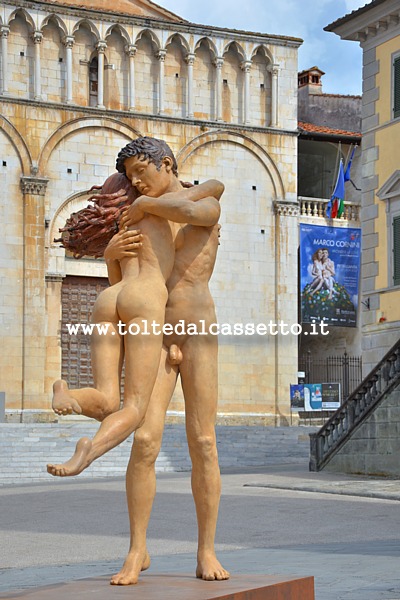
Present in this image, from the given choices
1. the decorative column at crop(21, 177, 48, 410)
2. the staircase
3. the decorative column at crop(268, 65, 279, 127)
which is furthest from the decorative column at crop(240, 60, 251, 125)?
the staircase

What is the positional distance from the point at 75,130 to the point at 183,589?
3054 cm

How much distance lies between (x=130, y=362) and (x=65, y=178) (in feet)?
96.7

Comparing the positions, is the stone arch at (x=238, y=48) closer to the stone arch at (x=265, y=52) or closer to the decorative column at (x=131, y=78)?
the stone arch at (x=265, y=52)

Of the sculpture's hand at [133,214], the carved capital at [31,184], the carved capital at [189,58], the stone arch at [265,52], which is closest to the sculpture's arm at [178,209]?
the sculpture's hand at [133,214]

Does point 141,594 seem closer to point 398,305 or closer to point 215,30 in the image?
point 398,305

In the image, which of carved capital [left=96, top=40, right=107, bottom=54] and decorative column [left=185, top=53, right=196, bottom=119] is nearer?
carved capital [left=96, top=40, right=107, bottom=54]

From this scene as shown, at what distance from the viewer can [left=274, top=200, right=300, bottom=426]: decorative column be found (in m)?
38.3

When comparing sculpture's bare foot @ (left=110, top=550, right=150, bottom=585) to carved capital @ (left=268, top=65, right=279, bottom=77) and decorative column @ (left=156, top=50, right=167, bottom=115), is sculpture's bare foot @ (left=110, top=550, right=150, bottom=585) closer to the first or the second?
decorative column @ (left=156, top=50, right=167, bottom=115)

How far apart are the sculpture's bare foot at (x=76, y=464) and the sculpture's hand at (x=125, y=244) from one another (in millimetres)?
1404

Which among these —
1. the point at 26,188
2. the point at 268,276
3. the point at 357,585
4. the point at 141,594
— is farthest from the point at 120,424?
the point at 268,276

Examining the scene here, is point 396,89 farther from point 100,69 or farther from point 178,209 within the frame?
point 178,209

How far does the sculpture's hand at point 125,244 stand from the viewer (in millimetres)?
7555

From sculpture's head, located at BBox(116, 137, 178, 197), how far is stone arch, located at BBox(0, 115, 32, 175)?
→ 2846cm

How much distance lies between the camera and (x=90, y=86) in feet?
121
